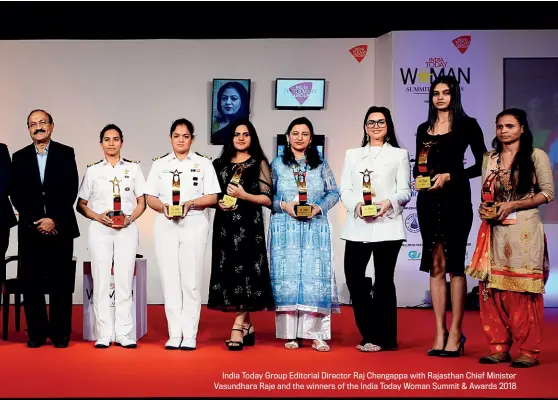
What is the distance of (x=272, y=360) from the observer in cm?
484

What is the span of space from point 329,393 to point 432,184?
1.58m

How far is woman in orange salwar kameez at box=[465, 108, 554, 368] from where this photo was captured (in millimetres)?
4656

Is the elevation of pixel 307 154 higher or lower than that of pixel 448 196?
higher

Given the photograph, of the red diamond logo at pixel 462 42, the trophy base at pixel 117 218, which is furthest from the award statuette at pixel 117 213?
the red diamond logo at pixel 462 42

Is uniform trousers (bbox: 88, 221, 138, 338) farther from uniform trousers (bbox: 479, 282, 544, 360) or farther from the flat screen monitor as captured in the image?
the flat screen monitor

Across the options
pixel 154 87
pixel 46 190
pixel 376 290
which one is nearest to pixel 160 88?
pixel 154 87

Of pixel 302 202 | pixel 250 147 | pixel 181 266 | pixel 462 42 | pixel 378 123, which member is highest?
pixel 462 42

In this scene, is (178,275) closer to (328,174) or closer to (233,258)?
(233,258)

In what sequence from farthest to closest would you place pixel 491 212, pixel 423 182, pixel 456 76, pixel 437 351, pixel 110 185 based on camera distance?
pixel 456 76
pixel 110 185
pixel 437 351
pixel 423 182
pixel 491 212

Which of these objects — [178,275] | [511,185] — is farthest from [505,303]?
[178,275]

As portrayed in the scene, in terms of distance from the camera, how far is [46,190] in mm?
5352

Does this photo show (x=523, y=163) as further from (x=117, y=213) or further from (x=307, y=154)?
(x=117, y=213)

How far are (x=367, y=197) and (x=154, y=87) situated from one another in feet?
12.3

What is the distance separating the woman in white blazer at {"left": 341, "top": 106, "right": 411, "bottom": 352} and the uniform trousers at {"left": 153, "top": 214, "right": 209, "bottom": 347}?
1040mm
